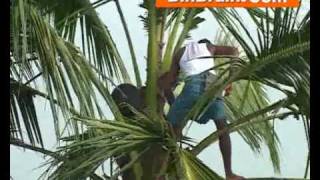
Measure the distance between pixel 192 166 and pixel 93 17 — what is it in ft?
4.10

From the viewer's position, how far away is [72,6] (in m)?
3.31

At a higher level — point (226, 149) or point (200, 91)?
point (200, 91)

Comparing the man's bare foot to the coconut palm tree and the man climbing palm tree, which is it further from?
the coconut palm tree

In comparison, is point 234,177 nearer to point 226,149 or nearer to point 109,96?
point 226,149

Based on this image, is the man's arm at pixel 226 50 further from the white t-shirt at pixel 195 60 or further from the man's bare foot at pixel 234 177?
the man's bare foot at pixel 234 177

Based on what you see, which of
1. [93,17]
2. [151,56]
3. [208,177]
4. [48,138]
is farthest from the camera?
[93,17]

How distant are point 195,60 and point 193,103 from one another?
0.73 ft

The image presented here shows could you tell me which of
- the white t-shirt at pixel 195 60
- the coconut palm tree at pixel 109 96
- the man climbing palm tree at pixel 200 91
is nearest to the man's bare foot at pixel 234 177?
the man climbing palm tree at pixel 200 91

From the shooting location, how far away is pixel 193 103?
3.02 m

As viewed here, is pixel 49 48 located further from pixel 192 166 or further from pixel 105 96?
pixel 192 166

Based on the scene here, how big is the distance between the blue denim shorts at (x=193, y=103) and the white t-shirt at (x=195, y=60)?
53 mm

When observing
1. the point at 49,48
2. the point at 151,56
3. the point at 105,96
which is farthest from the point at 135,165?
the point at 49,48

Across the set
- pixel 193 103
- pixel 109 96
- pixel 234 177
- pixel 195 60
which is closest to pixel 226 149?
pixel 234 177

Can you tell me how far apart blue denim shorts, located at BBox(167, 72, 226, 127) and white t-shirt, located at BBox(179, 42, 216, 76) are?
0.17 feet
